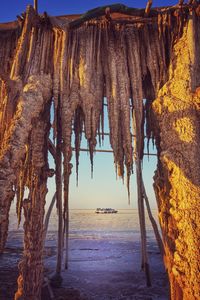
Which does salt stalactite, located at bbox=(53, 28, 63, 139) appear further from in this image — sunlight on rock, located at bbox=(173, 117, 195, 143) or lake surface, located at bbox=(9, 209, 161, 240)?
lake surface, located at bbox=(9, 209, 161, 240)

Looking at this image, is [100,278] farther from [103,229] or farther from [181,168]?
[103,229]

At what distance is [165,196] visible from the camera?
404cm

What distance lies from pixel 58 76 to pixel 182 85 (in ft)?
7.24

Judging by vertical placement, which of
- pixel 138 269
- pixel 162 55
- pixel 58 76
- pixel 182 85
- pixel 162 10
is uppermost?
pixel 162 10

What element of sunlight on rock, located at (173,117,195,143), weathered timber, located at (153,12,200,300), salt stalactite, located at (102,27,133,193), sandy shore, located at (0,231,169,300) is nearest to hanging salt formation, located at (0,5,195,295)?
salt stalactite, located at (102,27,133,193)

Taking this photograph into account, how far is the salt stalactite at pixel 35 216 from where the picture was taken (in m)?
4.59

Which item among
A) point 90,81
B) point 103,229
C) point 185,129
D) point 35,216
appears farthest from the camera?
point 103,229

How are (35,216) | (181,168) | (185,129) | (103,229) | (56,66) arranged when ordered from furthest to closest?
1. (103,229)
2. (35,216)
3. (56,66)
4. (185,129)
5. (181,168)

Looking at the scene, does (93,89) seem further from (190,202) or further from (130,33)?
(190,202)

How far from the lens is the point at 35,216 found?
482 cm

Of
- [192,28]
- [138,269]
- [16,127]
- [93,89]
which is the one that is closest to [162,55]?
[192,28]

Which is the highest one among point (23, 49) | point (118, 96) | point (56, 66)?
point (23, 49)

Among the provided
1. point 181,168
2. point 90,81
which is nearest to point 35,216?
point 90,81

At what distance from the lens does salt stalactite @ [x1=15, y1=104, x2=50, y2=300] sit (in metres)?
4.59
